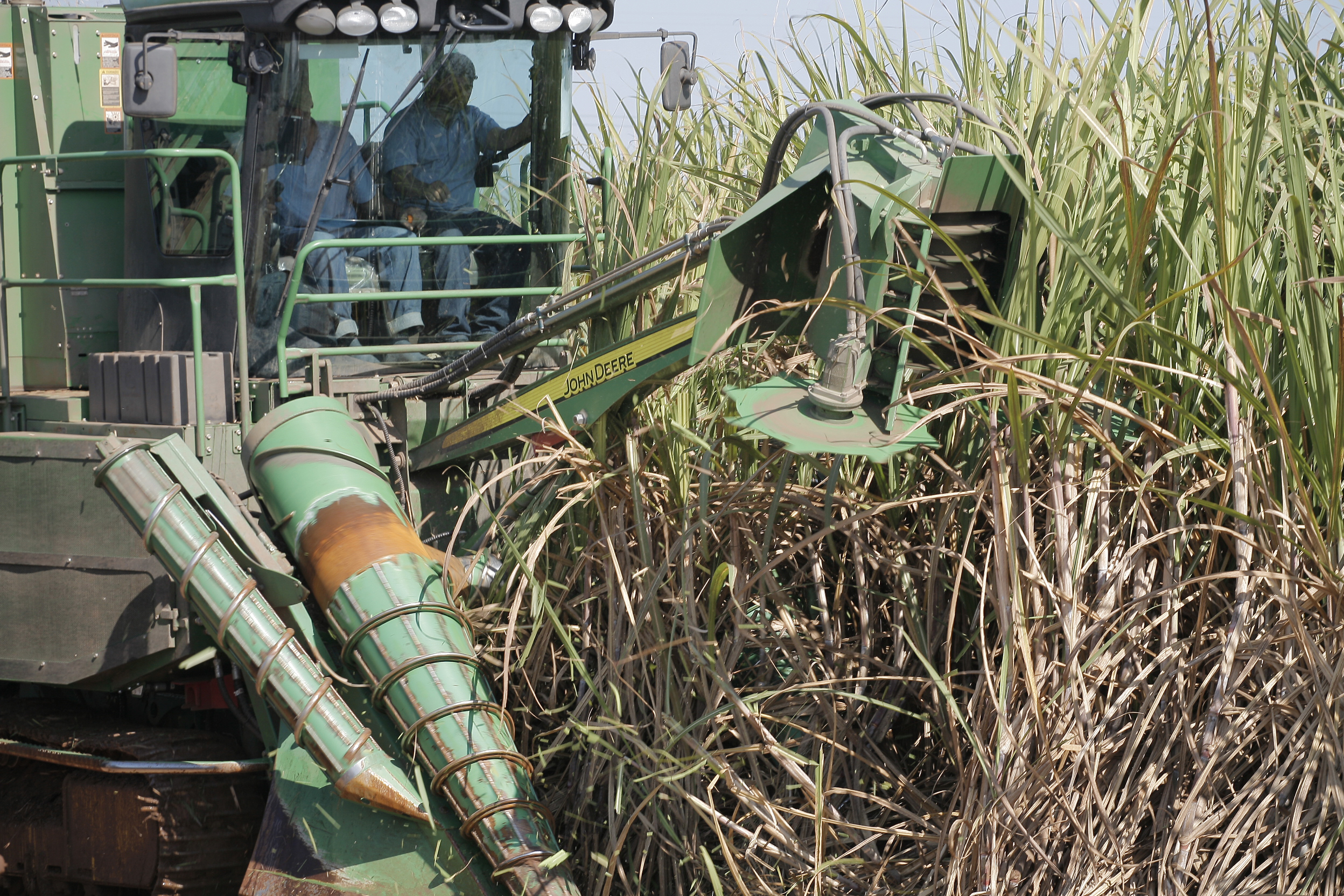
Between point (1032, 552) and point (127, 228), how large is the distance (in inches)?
143

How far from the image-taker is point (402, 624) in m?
3.03

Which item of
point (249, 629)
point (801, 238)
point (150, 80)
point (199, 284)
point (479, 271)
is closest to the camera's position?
point (801, 238)

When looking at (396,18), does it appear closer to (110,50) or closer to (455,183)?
(455,183)

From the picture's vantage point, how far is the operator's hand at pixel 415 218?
4184 millimetres

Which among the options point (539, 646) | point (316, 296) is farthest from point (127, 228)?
point (539, 646)

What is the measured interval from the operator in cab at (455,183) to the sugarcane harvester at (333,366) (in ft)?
0.04

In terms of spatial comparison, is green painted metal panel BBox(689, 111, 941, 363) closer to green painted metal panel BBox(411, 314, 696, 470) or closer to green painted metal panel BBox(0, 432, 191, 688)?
green painted metal panel BBox(411, 314, 696, 470)

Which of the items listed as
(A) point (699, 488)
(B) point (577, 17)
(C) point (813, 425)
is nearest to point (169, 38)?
(B) point (577, 17)

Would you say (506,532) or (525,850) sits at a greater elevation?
(506,532)

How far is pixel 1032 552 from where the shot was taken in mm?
2406

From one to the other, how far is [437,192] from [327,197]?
37 centimetres

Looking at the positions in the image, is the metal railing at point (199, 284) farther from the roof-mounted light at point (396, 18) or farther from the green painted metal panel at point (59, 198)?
the green painted metal panel at point (59, 198)

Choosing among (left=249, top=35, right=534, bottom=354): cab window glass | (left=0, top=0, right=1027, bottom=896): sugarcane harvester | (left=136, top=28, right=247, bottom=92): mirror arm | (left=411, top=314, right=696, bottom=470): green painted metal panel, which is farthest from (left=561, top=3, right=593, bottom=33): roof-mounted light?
(left=411, top=314, right=696, bottom=470): green painted metal panel

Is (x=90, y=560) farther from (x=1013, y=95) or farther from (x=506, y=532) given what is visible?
(x=1013, y=95)
